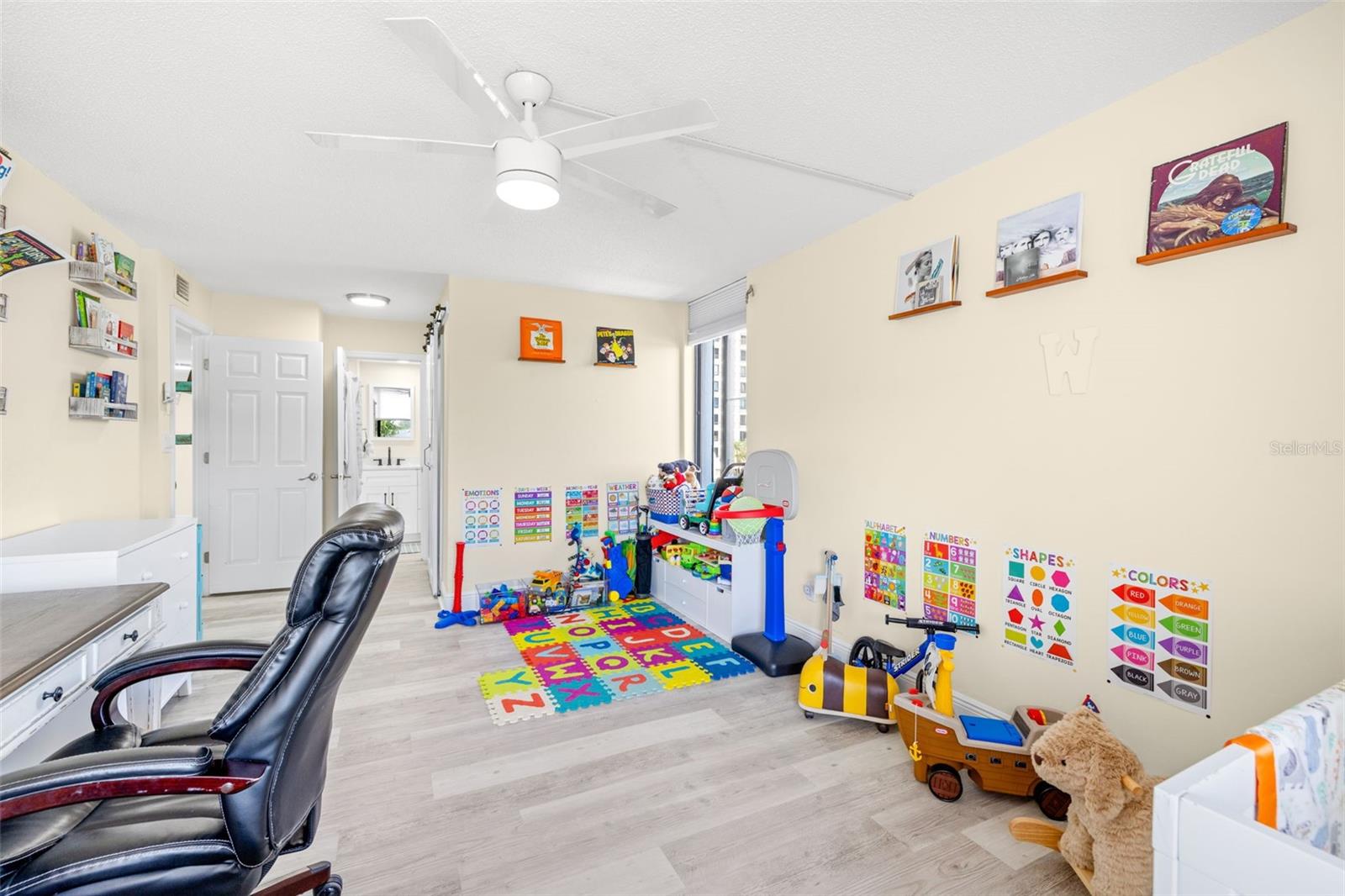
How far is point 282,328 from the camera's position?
4.64m

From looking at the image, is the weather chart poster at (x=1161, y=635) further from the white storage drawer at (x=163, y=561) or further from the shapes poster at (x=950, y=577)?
the white storage drawer at (x=163, y=561)

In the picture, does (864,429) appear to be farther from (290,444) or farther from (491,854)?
(290,444)

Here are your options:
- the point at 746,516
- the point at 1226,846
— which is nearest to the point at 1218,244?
the point at 1226,846

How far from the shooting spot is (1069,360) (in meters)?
2.06

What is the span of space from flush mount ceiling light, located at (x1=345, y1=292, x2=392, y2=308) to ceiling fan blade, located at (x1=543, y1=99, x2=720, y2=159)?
11.4ft

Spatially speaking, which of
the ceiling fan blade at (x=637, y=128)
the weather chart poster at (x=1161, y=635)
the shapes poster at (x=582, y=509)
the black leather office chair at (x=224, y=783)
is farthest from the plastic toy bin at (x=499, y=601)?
the weather chart poster at (x=1161, y=635)

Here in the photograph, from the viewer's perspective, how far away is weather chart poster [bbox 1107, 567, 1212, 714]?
174 cm

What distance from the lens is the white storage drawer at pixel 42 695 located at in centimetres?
126

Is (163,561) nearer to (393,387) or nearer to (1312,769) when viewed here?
(1312,769)

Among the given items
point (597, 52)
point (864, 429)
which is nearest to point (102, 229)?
point (597, 52)

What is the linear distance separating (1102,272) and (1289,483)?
0.83 metres

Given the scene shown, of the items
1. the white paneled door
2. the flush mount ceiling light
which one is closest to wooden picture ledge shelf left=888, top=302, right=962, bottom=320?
the flush mount ceiling light

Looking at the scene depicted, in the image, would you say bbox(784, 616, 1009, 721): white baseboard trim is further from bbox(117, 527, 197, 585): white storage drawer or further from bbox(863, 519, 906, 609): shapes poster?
bbox(117, 527, 197, 585): white storage drawer

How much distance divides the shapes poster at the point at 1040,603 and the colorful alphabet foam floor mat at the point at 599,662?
135cm
